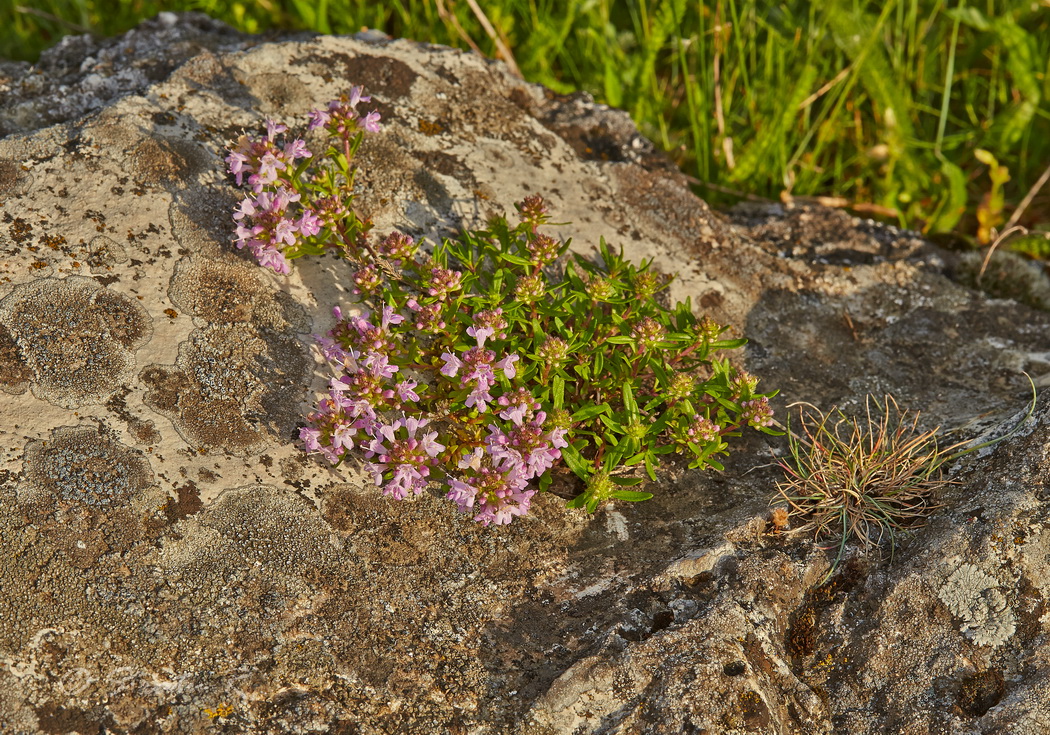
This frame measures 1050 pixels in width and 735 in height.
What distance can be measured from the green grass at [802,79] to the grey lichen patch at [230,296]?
3.18 metres

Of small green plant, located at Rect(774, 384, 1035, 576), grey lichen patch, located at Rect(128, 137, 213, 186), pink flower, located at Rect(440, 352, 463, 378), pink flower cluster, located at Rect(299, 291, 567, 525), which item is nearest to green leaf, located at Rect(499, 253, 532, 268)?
pink flower cluster, located at Rect(299, 291, 567, 525)

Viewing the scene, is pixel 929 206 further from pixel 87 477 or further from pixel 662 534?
pixel 87 477

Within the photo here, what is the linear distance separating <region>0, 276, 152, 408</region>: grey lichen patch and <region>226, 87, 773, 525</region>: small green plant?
71cm

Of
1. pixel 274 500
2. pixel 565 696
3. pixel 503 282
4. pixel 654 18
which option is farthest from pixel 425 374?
pixel 654 18

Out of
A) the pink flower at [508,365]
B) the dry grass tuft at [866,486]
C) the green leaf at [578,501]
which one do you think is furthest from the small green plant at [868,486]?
the pink flower at [508,365]

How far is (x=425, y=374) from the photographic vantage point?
4.29 metres

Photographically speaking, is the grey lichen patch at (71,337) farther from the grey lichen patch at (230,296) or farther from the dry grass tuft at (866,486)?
the dry grass tuft at (866,486)

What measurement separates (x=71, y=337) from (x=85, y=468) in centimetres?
69

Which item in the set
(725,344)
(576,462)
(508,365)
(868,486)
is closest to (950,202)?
(725,344)

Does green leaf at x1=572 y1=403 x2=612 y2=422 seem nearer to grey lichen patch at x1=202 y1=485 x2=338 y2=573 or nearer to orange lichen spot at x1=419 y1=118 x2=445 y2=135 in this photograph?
grey lichen patch at x1=202 y1=485 x2=338 y2=573

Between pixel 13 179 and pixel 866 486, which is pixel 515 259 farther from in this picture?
pixel 13 179

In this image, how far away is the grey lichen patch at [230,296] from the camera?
404 centimetres

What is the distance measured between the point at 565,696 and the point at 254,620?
125 cm

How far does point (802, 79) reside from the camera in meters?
6.17
